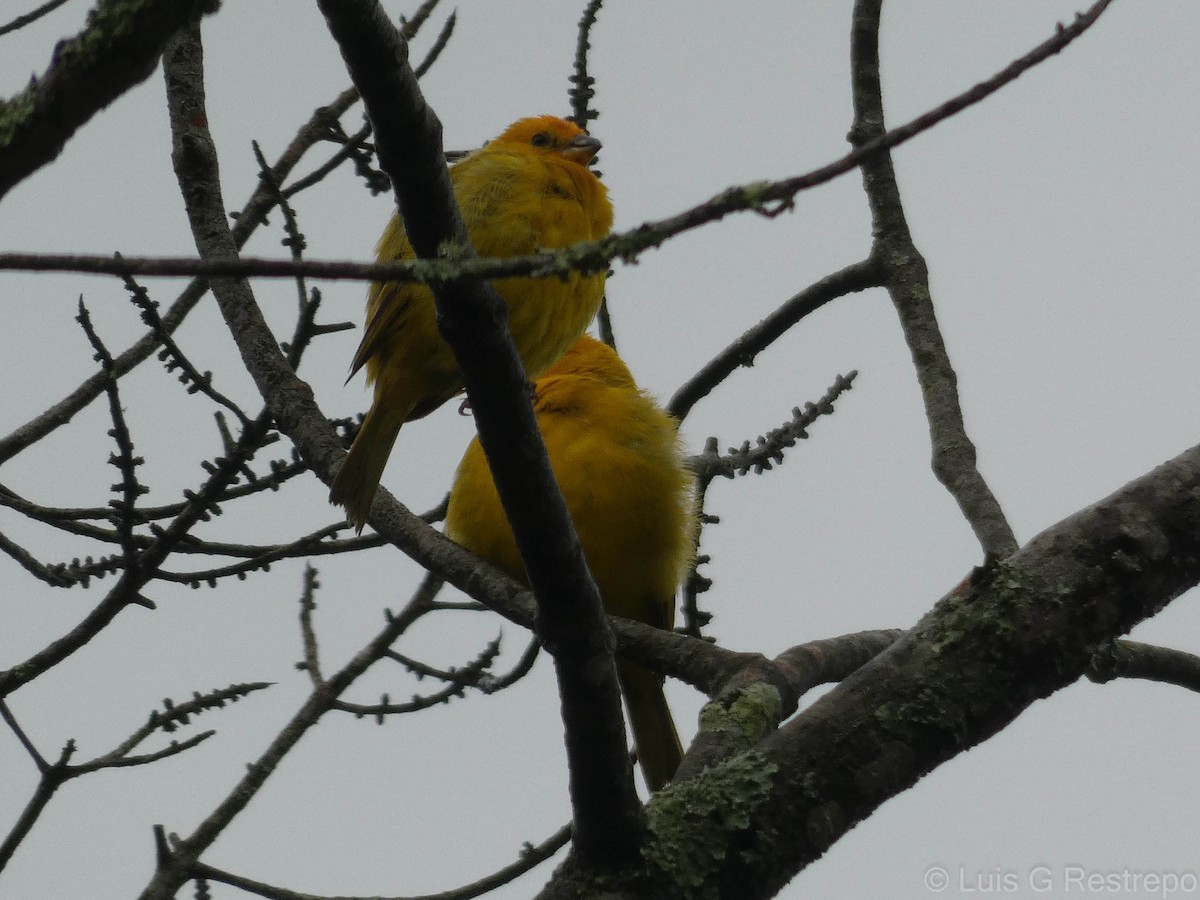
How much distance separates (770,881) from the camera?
227cm

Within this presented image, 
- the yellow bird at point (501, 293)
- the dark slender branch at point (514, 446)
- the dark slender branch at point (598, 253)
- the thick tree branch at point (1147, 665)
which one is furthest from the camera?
the yellow bird at point (501, 293)

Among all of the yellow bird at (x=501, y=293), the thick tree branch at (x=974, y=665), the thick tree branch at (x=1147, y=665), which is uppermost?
the yellow bird at (x=501, y=293)

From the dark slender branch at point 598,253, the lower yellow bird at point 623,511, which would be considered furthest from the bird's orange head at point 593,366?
the dark slender branch at point 598,253

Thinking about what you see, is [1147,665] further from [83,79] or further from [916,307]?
[83,79]

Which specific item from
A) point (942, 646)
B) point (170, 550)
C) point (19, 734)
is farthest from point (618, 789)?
point (19, 734)

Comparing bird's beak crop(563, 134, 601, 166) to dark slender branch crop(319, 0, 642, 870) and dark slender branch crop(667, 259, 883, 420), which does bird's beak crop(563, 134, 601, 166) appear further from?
dark slender branch crop(319, 0, 642, 870)

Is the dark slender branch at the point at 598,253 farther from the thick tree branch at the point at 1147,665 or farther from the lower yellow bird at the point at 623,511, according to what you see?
the lower yellow bird at the point at 623,511

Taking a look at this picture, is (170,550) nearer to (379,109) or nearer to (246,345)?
(246,345)

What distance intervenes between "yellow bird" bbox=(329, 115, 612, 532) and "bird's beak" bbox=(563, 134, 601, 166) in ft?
0.99

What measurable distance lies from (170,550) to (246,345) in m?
0.84

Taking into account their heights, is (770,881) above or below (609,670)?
below

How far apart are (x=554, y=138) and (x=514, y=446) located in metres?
3.58

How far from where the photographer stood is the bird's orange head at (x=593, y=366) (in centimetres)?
510

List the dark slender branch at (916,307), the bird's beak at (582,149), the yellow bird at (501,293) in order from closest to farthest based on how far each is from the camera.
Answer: the dark slender branch at (916,307) → the yellow bird at (501,293) → the bird's beak at (582,149)
